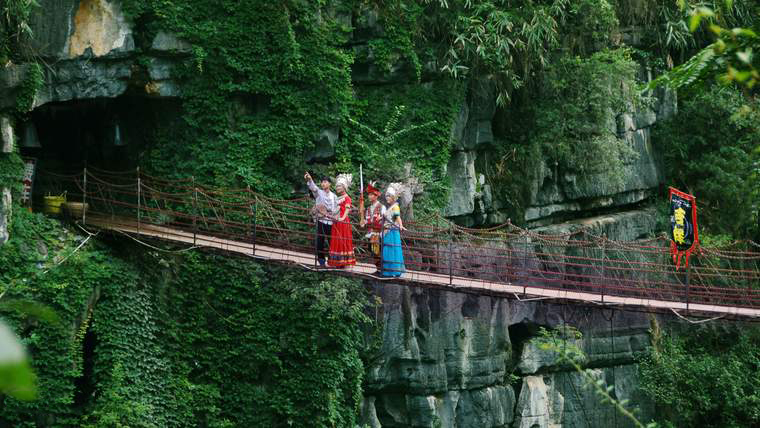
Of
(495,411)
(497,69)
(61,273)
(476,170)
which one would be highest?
(497,69)

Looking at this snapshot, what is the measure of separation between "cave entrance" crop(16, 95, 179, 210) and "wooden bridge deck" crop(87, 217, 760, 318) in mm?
1199

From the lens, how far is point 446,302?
43.0 feet

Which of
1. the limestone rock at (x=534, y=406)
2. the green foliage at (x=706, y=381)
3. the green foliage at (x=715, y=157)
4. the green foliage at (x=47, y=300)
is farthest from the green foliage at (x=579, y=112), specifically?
the green foliage at (x=47, y=300)

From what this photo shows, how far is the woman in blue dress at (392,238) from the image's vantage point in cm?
995

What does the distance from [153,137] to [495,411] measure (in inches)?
230

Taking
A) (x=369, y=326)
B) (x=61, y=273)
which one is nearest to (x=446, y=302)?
(x=369, y=326)

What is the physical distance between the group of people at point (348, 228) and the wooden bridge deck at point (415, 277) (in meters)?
0.15

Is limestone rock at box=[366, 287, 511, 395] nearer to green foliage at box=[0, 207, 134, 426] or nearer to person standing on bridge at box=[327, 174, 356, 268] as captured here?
person standing on bridge at box=[327, 174, 356, 268]

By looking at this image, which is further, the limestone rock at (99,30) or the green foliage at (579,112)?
the green foliage at (579,112)

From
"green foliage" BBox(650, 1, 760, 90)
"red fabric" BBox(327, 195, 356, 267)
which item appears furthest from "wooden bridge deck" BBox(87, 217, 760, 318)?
"green foliage" BBox(650, 1, 760, 90)

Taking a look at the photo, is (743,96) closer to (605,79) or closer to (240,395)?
(605,79)

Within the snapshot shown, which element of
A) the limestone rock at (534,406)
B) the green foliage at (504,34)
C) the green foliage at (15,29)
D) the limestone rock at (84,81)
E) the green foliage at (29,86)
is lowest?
the limestone rock at (534,406)

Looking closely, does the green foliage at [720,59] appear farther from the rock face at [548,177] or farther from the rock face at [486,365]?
the rock face at [548,177]

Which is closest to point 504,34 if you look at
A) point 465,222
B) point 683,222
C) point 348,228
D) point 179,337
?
point 465,222
